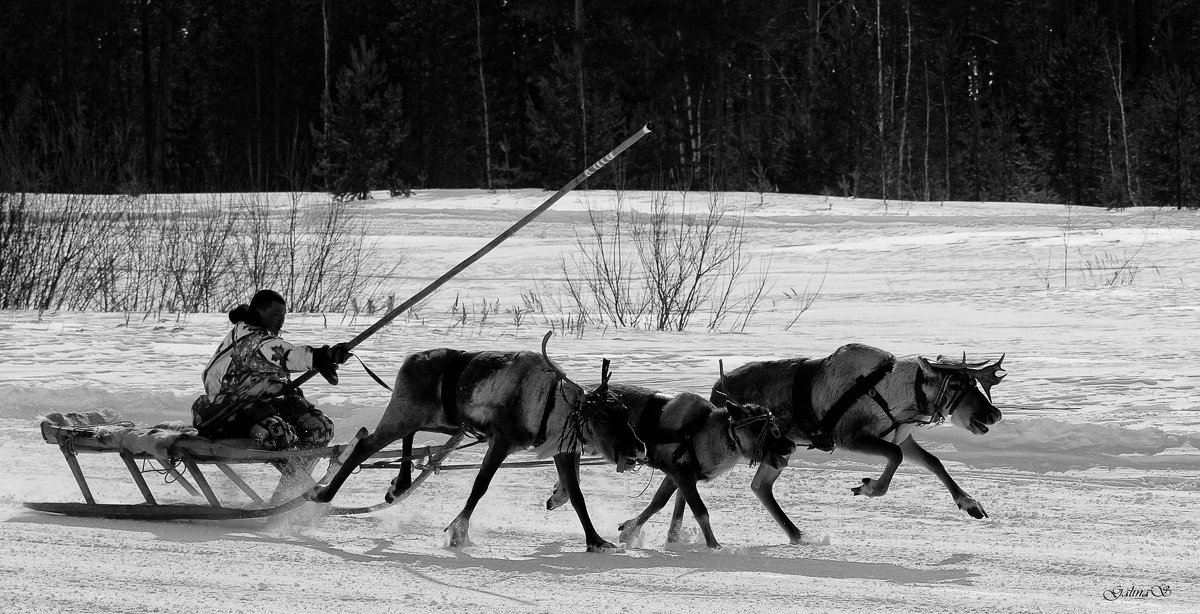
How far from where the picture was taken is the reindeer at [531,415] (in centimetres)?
614

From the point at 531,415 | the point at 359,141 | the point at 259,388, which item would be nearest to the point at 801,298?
the point at 259,388

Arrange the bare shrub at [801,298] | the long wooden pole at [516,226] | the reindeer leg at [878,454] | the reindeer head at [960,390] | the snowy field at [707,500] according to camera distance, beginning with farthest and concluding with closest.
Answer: the bare shrub at [801,298], the long wooden pole at [516,226], the reindeer head at [960,390], the reindeer leg at [878,454], the snowy field at [707,500]

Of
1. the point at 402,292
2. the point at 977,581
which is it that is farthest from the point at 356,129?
the point at 977,581

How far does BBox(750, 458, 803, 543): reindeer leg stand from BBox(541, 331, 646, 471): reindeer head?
668 mm

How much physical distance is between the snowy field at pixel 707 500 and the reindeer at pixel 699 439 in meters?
0.36

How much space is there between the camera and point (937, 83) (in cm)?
4109

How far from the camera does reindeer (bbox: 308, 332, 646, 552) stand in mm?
6145

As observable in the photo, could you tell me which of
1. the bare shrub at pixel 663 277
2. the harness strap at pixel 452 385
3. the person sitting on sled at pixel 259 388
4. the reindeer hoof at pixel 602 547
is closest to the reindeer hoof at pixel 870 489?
the reindeer hoof at pixel 602 547

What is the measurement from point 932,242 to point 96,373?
14281 millimetres

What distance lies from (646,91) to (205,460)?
31.8m

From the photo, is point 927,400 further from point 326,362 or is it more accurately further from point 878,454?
point 326,362

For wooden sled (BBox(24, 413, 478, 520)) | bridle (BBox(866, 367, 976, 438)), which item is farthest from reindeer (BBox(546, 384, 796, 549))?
wooden sled (BBox(24, 413, 478, 520))

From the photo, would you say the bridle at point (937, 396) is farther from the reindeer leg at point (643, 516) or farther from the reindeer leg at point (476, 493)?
the reindeer leg at point (476, 493)

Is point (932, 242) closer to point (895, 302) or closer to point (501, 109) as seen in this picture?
point (895, 302)
